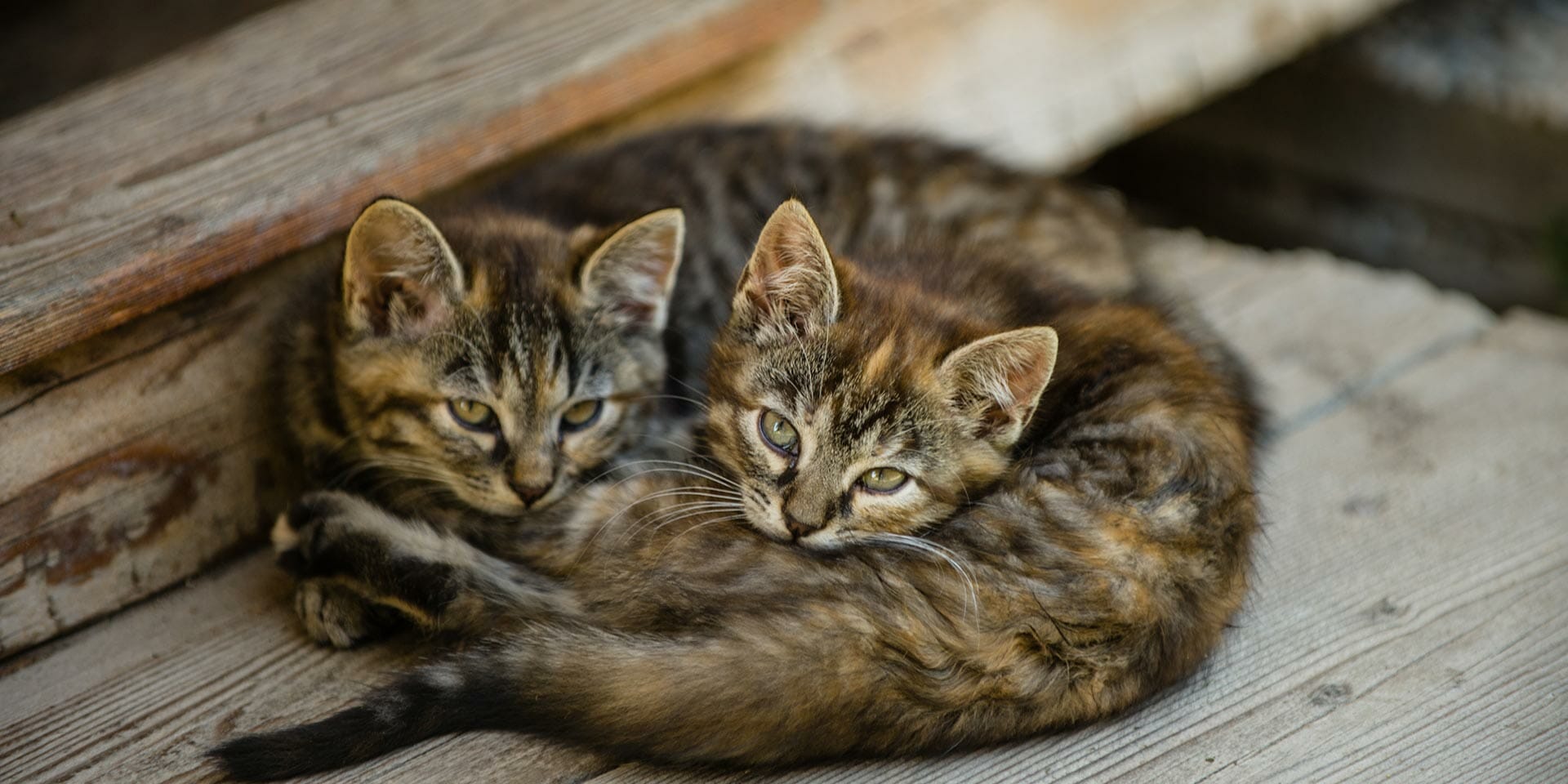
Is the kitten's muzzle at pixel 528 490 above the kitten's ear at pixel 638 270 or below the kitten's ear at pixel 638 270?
below

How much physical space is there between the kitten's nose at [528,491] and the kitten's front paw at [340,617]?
1.31 feet

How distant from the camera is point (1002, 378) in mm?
2451

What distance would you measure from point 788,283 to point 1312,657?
121cm

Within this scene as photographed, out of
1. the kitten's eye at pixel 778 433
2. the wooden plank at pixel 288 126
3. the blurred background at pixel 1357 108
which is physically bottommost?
the blurred background at pixel 1357 108

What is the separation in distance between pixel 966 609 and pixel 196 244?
1632 mm

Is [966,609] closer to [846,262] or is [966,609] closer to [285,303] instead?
[846,262]

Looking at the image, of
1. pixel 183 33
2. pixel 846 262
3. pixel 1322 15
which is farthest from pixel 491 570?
pixel 1322 15

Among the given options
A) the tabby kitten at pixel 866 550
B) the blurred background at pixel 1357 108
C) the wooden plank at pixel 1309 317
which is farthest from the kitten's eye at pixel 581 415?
the wooden plank at pixel 1309 317

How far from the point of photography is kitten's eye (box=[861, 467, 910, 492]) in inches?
99.7

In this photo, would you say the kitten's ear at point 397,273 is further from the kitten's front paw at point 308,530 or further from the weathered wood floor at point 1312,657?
the weathered wood floor at point 1312,657

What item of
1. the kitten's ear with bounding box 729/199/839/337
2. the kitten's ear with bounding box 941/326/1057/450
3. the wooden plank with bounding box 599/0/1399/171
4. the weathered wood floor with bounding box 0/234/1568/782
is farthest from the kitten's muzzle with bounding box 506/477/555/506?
the wooden plank with bounding box 599/0/1399/171

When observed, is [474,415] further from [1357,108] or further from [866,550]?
[1357,108]

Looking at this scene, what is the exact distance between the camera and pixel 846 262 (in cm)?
272

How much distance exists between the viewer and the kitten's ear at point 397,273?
2.50 meters
